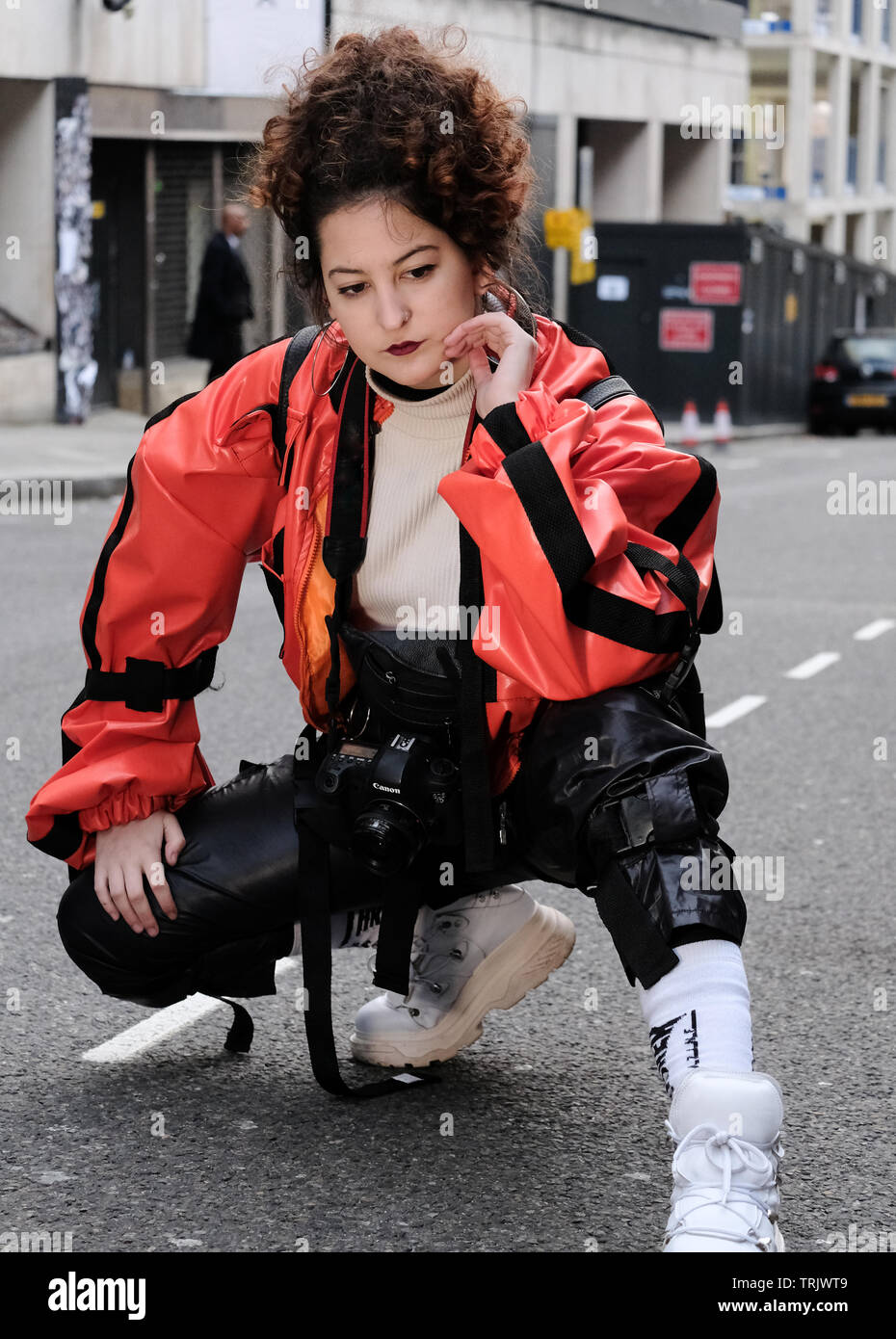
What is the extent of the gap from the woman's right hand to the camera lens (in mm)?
311

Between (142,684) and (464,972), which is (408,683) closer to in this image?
(142,684)

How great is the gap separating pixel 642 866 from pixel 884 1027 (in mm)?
1281

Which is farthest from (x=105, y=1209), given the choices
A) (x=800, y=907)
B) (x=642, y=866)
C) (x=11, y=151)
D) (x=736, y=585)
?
(x=11, y=151)

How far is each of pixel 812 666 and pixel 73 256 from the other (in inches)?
474

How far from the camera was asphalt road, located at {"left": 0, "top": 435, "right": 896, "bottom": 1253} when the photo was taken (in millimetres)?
2727

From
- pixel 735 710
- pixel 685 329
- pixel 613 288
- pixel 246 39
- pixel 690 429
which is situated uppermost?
pixel 246 39

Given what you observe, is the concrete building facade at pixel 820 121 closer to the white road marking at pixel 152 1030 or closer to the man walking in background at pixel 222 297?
the man walking in background at pixel 222 297

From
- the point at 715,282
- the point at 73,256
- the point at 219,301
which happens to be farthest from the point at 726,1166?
the point at 715,282

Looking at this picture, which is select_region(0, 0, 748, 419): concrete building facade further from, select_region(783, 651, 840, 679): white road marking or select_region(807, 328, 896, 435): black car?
select_region(783, 651, 840, 679): white road marking

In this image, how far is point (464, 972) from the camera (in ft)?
10.7

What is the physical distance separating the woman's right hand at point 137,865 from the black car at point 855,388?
82.5 ft

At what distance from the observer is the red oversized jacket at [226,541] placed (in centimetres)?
278

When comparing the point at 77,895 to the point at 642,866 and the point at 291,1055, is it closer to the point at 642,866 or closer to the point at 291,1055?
the point at 291,1055

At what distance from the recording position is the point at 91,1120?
120 inches
